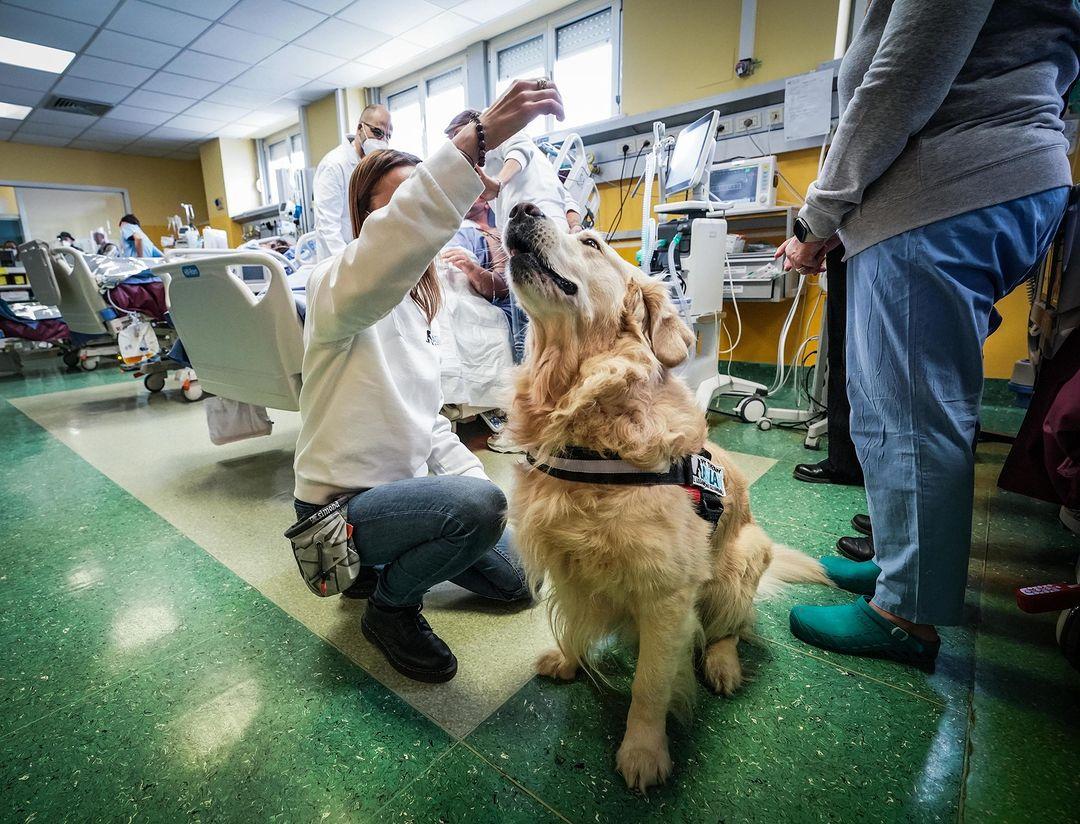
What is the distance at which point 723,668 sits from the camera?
1108 millimetres

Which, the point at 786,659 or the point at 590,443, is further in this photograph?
the point at 786,659

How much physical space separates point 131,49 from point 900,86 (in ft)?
26.0

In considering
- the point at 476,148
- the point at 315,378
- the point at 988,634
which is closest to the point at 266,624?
the point at 315,378

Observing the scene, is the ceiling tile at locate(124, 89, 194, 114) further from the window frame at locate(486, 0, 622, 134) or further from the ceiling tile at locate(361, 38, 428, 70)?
the window frame at locate(486, 0, 622, 134)

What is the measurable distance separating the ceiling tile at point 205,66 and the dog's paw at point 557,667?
7.74 metres

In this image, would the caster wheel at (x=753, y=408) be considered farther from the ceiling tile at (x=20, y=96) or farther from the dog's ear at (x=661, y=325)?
the ceiling tile at (x=20, y=96)

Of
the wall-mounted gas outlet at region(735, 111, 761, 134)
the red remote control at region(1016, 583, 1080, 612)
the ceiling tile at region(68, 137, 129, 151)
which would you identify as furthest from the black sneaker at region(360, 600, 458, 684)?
the ceiling tile at region(68, 137, 129, 151)

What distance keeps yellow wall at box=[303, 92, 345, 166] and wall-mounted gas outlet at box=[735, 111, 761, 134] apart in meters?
5.73

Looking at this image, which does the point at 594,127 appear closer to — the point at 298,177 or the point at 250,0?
the point at 250,0

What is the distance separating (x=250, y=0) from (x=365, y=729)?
6333 millimetres

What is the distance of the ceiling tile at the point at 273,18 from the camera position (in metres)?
4.89

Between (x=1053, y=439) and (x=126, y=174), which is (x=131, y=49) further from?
(x=1053, y=439)

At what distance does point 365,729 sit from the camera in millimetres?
1005

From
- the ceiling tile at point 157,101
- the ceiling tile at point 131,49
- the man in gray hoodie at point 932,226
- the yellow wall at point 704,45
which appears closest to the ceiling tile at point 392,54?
the ceiling tile at point 131,49
